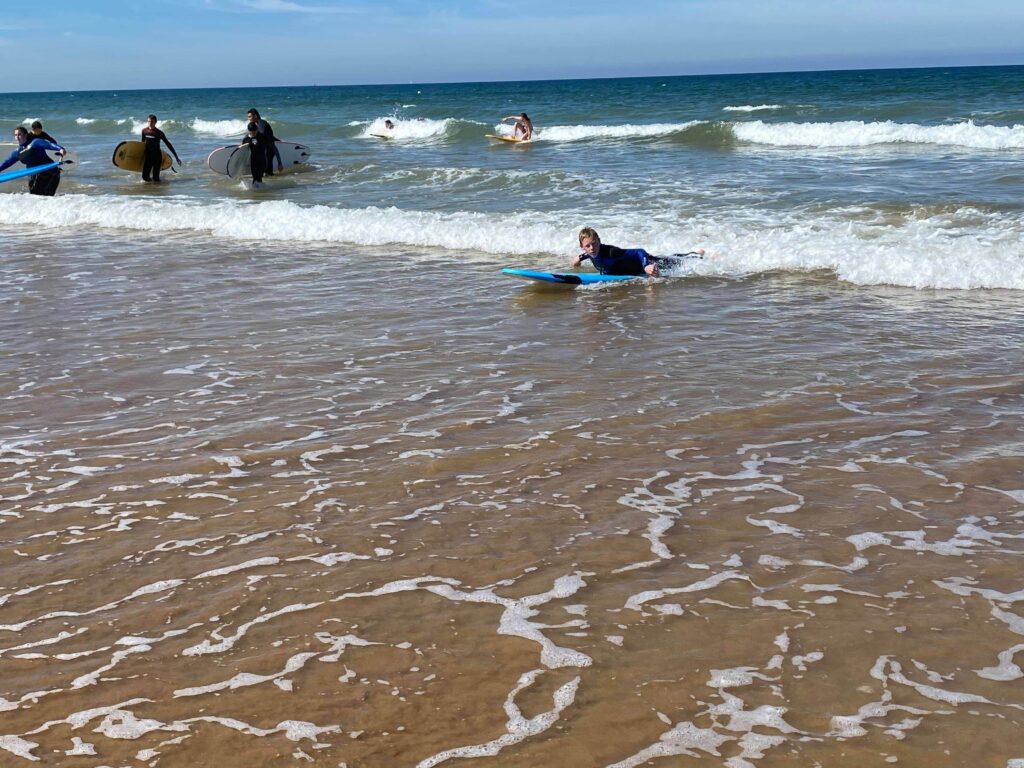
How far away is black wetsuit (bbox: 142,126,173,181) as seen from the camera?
21.2 metres

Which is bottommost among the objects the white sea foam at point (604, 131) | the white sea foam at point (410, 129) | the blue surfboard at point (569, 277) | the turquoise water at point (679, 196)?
the blue surfboard at point (569, 277)

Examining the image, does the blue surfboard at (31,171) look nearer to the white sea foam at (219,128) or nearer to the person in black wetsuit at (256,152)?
the person in black wetsuit at (256,152)

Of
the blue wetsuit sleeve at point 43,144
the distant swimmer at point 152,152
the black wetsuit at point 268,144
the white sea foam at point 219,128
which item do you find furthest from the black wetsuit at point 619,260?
the white sea foam at point 219,128

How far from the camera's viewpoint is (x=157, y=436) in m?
5.91

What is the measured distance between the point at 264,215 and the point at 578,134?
19.7 metres

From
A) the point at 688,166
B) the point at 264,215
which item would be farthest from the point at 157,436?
the point at 688,166

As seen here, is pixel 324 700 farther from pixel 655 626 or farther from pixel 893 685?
pixel 893 685

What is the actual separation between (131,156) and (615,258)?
15.4 metres

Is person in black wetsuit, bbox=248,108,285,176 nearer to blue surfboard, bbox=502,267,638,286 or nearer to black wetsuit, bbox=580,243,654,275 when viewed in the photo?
blue surfboard, bbox=502,267,638,286

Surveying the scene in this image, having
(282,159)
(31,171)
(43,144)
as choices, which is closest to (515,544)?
(31,171)

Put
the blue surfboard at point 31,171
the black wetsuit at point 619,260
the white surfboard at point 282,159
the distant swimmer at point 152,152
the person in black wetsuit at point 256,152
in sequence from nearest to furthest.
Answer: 1. the black wetsuit at point 619,260
2. the blue surfboard at point 31,171
3. the person in black wetsuit at point 256,152
4. the distant swimmer at point 152,152
5. the white surfboard at point 282,159

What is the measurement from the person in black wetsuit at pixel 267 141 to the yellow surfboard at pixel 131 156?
94.9 inches

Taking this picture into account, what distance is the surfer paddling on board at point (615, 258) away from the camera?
1040 centimetres

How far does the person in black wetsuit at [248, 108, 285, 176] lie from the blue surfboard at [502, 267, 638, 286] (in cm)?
1185
